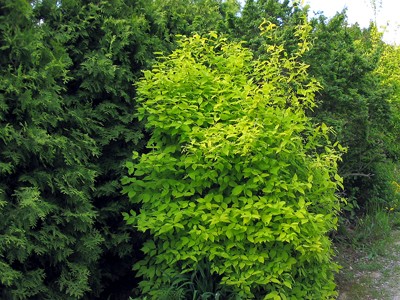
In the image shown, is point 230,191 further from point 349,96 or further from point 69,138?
point 349,96

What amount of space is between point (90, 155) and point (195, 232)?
3.85 feet

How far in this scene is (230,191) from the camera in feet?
13.1

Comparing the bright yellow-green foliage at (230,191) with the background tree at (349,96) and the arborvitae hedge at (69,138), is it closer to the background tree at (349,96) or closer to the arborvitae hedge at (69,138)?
the arborvitae hedge at (69,138)

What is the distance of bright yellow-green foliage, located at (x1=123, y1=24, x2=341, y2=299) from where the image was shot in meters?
3.75

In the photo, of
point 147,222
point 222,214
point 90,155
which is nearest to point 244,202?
point 222,214

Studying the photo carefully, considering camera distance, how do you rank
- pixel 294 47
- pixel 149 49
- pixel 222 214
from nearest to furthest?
pixel 222 214 → pixel 149 49 → pixel 294 47

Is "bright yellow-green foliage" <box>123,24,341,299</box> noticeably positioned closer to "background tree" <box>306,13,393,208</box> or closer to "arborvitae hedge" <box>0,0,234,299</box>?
"arborvitae hedge" <box>0,0,234,299</box>

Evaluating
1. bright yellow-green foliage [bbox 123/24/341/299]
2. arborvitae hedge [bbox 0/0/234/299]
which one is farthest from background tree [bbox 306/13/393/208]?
arborvitae hedge [bbox 0/0/234/299]

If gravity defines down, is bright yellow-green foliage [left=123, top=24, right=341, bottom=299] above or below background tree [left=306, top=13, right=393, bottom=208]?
below

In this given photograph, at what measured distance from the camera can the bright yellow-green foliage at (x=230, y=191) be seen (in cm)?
375

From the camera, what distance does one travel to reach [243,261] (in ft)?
12.3

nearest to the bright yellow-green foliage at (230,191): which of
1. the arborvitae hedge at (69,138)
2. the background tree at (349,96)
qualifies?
the arborvitae hedge at (69,138)

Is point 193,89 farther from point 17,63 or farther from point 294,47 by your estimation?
point 294,47

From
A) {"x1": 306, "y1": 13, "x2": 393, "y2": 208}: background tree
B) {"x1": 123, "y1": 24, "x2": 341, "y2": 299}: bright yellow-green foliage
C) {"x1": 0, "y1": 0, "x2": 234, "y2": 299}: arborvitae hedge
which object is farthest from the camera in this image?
{"x1": 306, "y1": 13, "x2": 393, "y2": 208}: background tree
